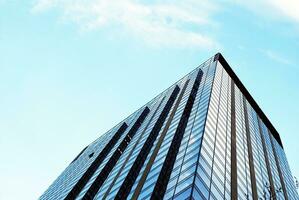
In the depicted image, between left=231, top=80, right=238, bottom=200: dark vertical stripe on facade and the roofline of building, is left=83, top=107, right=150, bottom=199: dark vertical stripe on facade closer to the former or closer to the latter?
left=231, top=80, right=238, bottom=200: dark vertical stripe on facade

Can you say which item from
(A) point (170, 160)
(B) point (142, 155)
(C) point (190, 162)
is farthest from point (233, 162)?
(B) point (142, 155)

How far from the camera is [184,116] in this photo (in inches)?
2474

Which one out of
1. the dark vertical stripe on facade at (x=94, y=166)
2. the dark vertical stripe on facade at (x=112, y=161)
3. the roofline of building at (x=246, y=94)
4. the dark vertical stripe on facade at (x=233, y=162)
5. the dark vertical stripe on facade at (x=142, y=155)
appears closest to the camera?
the dark vertical stripe on facade at (x=233, y=162)

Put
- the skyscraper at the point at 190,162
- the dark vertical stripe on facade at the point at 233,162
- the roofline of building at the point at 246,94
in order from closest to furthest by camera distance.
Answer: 1. the skyscraper at the point at 190,162
2. the dark vertical stripe on facade at the point at 233,162
3. the roofline of building at the point at 246,94

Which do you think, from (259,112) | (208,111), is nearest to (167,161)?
(208,111)

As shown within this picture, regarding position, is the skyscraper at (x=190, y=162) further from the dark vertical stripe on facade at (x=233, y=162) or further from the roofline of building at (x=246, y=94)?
the roofline of building at (x=246, y=94)

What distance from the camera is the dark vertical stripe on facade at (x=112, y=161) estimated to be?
197 feet

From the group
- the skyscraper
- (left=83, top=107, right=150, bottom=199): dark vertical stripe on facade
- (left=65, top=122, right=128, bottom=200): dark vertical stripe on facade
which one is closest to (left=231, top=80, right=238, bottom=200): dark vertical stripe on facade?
the skyscraper

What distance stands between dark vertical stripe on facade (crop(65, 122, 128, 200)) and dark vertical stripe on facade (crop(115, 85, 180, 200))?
13.4 m

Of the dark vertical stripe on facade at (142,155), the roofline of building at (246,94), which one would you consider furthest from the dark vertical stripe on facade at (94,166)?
the roofline of building at (246,94)

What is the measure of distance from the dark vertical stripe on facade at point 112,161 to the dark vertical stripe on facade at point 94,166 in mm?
4370

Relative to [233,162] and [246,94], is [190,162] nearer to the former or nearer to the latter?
[233,162]

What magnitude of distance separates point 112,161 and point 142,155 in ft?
44.5

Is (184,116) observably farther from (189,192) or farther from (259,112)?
(259,112)
